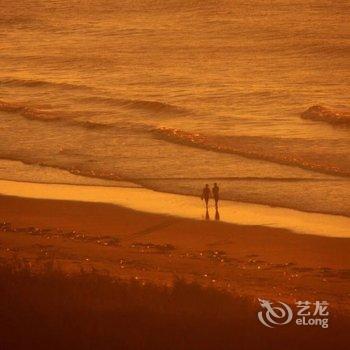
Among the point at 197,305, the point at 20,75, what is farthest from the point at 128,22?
the point at 197,305

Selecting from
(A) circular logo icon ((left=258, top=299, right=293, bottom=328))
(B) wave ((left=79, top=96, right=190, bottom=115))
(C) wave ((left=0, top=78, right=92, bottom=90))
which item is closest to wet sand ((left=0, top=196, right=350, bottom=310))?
(A) circular logo icon ((left=258, top=299, right=293, bottom=328))

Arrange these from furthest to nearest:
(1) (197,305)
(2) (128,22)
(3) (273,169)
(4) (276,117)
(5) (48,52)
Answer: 1. (2) (128,22)
2. (5) (48,52)
3. (4) (276,117)
4. (3) (273,169)
5. (1) (197,305)

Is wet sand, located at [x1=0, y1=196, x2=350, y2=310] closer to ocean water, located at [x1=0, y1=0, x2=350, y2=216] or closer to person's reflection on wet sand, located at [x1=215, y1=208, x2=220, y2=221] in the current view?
person's reflection on wet sand, located at [x1=215, y1=208, x2=220, y2=221]

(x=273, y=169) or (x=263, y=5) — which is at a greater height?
(x=263, y=5)

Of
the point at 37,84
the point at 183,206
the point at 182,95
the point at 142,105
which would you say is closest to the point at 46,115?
the point at 142,105

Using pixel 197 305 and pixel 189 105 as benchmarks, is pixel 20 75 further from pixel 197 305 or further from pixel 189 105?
pixel 197 305

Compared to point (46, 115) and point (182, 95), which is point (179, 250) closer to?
point (46, 115)
